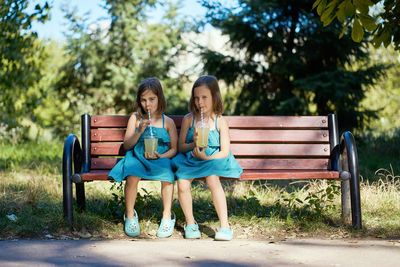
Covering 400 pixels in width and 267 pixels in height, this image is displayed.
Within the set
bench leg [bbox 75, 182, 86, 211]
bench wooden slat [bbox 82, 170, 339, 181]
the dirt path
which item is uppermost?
bench wooden slat [bbox 82, 170, 339, 181]

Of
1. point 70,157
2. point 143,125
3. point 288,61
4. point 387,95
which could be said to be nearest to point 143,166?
point 143,125

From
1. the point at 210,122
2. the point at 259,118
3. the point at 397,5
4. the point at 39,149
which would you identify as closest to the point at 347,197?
the point at 259,118

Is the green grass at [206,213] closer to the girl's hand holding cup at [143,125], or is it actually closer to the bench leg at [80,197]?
the bench leg at [80,197]

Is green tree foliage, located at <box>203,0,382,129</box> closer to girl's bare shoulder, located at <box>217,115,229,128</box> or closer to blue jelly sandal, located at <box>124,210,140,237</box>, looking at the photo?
girl's bare shoulder, located at <box>217,115,229,128</box>

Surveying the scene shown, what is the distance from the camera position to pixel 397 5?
12.0 ft

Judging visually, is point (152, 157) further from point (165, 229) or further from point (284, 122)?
point (284, 122)

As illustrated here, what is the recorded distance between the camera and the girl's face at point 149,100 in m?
3.68

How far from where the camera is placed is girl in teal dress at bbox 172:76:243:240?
3428 millimetres

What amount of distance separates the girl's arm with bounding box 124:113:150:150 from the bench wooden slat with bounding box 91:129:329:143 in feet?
0.78

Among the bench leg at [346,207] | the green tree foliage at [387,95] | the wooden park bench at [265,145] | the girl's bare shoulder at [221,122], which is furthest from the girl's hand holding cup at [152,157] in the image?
the green tree foliage at [387,95]

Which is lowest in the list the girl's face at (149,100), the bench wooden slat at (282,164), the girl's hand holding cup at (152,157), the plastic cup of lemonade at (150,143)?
the bench wooden slat at (282,164)

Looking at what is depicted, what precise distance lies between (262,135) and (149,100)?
1.01 m

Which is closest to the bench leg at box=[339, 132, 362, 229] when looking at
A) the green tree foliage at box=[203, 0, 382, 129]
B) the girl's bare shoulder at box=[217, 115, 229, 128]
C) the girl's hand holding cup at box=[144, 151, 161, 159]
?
the girl's bare shoulder at box=[217, 115, 229, 128]

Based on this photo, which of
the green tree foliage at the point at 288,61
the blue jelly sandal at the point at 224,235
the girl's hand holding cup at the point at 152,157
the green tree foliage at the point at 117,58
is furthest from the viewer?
the green tree foliage at the point at 117,58
